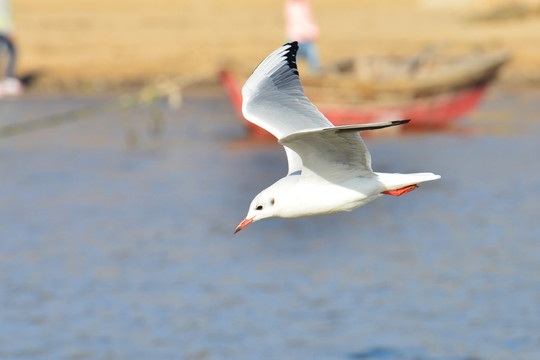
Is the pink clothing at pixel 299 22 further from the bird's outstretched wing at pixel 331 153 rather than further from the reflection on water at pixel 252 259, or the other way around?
the bird's outstretched wing at pixel 331 153

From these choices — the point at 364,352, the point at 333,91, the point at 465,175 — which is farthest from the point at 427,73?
the point at 364,352

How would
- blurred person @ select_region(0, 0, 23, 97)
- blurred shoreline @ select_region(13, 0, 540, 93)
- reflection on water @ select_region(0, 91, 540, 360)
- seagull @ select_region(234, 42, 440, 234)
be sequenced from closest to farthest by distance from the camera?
seagull @ select_region(234, 42, 440, 234), reflection on water @ select_region(0, 91, 540, 360), blurred person @ select_region(0, 0, 23, 97), blurred shoreline @ select_region(13, 0, 540, 93)

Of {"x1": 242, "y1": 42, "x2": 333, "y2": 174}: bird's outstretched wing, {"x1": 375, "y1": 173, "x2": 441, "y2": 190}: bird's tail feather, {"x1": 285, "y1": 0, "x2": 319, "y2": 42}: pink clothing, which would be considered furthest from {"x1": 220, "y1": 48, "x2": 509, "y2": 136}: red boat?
{"x1": 375, "y1": 173, "x2": 441, "y2": 190}: bird's tail feather

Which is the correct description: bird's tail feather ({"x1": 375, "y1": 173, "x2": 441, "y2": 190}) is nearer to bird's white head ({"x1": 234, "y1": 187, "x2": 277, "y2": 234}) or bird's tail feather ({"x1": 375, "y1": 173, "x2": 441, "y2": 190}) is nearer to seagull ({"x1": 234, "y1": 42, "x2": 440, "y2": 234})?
seagull ({"x1": 234, "y1": 42, "x2": 440, "y2": 234})

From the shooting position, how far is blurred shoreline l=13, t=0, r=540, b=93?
32344 millimetres

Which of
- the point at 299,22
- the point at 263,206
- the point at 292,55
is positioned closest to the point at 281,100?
the point at 292,55

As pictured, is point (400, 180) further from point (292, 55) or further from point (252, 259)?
point (252, 259)

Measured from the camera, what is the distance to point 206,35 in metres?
35.8

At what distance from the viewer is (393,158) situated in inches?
878

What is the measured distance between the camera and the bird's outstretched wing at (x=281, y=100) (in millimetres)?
7043

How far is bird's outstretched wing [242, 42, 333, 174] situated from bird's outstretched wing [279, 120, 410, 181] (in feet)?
1.49

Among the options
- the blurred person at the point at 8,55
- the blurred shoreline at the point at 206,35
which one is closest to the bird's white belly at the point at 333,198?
the blurred shoreline at the point at 206,35

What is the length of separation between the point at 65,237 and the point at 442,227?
5839mm

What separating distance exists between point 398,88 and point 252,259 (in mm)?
8892
